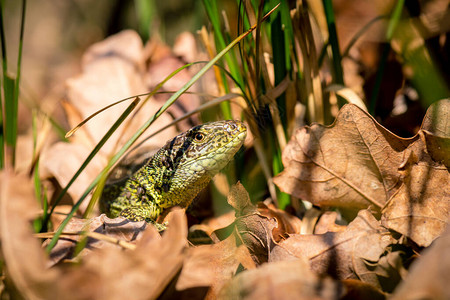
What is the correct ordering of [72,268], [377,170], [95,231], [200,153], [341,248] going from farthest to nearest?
[200,153] → [377,170] → [95,231] → [341,248] → [72,268]

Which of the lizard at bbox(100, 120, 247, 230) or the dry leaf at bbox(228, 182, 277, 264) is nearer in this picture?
the dry leaf at bbox(228, 182, 277, 264)

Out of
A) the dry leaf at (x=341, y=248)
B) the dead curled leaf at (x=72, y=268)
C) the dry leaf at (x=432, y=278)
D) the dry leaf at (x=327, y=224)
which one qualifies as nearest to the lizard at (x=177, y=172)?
the dry leaf at (x=327, y=224)

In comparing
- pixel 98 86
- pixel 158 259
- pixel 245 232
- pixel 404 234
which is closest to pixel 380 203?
pixel 404 234

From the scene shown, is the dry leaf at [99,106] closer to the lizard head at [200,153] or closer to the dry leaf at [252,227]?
the lizard head at [200,153]

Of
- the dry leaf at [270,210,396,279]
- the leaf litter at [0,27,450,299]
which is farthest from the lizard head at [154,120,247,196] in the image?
the dry leaf at [270,210,396,279]

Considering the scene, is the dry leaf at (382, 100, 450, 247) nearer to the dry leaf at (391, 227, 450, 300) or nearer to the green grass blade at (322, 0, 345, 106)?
the dry leaf at (391, 227, 450, 300)

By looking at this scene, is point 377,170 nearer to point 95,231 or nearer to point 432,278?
point 432,278

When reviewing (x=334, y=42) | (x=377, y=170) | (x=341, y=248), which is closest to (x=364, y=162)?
(x=377, y=170)
